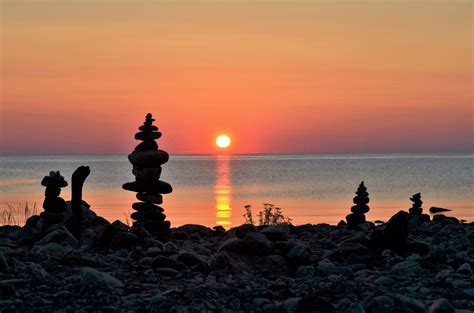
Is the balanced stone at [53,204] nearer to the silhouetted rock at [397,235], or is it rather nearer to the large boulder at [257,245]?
the large boulder at [257,245]

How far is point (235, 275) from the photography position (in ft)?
41.0

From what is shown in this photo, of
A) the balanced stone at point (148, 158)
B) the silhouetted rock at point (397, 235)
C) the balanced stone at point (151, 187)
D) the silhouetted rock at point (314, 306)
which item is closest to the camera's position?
the silhouetted rock at point (314, 306)

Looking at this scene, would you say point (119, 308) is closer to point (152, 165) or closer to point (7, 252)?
point (7, 252)

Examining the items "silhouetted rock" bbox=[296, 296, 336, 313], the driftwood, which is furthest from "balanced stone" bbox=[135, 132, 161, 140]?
"silhouetted rock" bbox=[296, 296, 336, 313]

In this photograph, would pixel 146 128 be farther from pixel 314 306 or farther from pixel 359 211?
pixel 314 306

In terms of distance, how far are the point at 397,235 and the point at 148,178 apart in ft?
23.4

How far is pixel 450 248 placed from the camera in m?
16.0

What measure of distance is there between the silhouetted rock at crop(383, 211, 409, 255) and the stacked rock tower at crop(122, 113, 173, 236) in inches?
246

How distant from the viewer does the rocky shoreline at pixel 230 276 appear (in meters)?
10.2

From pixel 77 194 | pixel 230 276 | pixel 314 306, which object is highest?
pixel 77 194

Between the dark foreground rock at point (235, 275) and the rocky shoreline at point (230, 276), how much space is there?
17 mm

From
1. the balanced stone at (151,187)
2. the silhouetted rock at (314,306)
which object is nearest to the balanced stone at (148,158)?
the balanced stone at (151,187)

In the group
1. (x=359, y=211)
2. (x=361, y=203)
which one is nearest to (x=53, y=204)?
(x=359, y=211)

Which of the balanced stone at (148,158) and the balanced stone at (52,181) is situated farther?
the balanced stone at (148,158)
